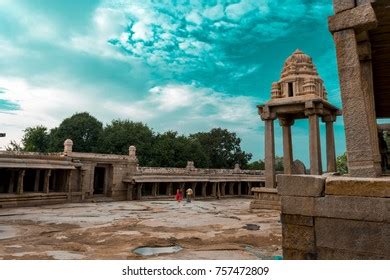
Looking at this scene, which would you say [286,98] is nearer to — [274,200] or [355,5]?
[274,200]

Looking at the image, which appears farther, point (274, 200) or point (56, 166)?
point (56, 166)

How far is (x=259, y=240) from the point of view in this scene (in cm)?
822

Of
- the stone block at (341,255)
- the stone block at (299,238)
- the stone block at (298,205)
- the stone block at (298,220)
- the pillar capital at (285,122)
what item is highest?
the pillar capital at (285,122)

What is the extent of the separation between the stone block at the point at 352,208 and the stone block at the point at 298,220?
0.16m

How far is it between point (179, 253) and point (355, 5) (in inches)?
238

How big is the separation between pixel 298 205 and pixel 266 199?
12.1 m

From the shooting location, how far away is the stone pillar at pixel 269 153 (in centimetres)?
1681

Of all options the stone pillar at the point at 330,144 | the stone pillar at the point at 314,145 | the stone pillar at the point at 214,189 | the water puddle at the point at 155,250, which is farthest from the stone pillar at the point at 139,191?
the water puddle at the point at 155,250

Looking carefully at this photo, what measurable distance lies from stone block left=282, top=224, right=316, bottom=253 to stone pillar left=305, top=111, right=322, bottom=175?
12.6 m

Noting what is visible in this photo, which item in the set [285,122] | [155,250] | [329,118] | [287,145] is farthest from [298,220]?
[329,118]

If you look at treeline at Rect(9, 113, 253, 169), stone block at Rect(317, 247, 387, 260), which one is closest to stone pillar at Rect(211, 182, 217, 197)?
treeline at Rect(9, 113, 253, 169)

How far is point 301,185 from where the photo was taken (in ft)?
15.3

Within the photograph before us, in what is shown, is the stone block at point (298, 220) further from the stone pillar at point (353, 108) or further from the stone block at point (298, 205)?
the stone pillar at point (353, 108)
